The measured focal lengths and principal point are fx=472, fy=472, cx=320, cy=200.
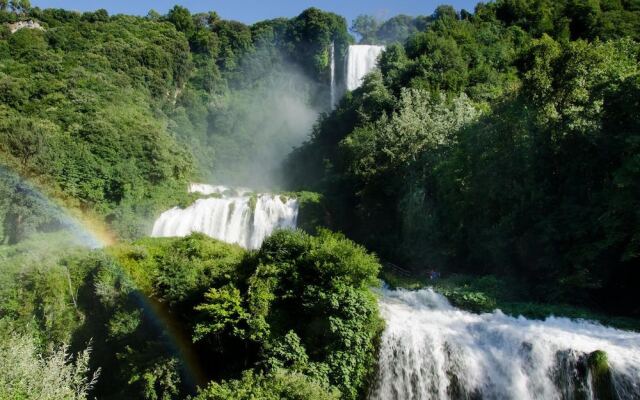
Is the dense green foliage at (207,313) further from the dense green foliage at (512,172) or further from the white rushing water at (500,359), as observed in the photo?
the dense green foliage at (512,172)

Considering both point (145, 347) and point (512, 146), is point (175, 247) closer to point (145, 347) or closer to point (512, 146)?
point (145, 347)

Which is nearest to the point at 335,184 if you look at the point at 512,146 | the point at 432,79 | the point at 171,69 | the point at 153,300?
the point at 432,79

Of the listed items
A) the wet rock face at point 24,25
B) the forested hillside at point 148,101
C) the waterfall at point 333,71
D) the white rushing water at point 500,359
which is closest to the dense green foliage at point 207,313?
the white rushing water at point 500,359

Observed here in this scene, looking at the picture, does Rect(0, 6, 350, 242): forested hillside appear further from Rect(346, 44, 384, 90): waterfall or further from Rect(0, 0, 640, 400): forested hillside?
Rect(346, 44, 384, 90): waterfall

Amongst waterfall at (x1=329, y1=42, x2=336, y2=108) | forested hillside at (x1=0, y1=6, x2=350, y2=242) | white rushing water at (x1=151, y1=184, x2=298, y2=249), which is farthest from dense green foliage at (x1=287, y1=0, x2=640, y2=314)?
waterfall at (x1=329, y1=42, x2=336, y2=108)

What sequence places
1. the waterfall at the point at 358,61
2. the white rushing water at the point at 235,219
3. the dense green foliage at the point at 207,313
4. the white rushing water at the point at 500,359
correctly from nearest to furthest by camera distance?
1. the white rushing water at the point at 500,359
2. the dense green foliage at the point at 207,313
3. the white rushing water at the point at 235,219
4. the waterfall at the point at 358,61

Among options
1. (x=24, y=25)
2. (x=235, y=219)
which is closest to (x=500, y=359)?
(x=235, y=219)

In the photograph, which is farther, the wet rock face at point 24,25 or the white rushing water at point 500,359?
the wet rock face at point 24,25
